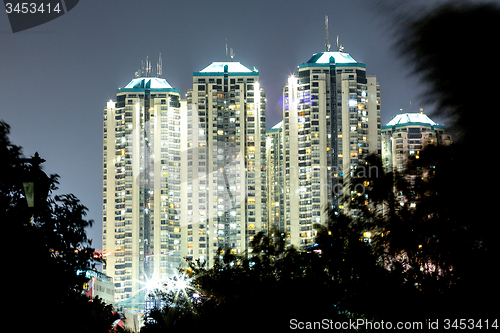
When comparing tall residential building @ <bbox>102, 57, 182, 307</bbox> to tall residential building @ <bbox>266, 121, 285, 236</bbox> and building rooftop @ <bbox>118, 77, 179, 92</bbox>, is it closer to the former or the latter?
building rooftop @ <bbox>118, 77, 179, 92</bbox>

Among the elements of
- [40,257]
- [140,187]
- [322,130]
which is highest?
[322,130]

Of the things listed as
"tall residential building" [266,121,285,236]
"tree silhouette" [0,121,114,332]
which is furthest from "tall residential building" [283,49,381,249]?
"tree silhouette" [0,121,114,332]

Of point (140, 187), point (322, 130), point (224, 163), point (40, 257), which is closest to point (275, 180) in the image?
point (224, 163)

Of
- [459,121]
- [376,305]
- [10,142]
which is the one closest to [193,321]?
[376,305]

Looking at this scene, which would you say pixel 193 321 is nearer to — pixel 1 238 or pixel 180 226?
pixel 1 238

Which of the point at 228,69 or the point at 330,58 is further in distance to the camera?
the point at 228,69

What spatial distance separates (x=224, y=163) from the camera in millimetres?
66500

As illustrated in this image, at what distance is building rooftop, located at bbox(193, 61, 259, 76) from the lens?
227ft

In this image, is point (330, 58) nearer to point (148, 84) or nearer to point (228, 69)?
point (228, 69)

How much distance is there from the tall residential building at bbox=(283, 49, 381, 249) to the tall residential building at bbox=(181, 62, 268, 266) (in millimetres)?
6372

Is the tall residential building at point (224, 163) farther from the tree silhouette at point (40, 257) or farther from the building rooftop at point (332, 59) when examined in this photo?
the tree silhouette at point (40, 257)

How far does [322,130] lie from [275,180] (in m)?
14.2

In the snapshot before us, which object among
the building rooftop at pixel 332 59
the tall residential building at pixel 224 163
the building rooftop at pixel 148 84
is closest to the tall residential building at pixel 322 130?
the building rooftop at pixel 332 59

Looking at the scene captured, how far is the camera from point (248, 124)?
6725 cm
